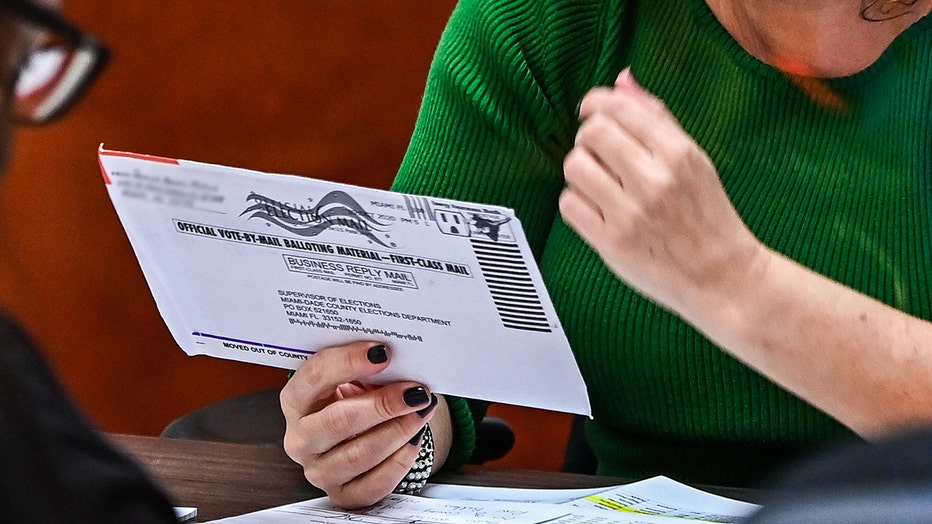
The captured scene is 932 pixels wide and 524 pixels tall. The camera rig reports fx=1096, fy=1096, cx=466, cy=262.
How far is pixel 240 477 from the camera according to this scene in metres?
0.94

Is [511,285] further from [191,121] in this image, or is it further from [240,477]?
[191,121]

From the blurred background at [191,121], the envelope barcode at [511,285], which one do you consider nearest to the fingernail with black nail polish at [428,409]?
the envelope barcode at [511,285]

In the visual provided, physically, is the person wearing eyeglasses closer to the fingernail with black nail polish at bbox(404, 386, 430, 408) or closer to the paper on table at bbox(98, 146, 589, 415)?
the paper on table at bbox(98, 146, 589, 415)

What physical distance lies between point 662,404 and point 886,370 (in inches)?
10.9

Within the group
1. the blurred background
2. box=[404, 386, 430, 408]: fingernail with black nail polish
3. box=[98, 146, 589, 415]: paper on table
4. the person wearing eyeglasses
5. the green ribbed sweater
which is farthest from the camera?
the blurred background

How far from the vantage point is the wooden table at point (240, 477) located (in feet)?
2.93

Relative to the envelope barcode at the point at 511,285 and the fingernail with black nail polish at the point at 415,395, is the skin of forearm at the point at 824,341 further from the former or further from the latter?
the fingernail with black nail polish at the point at 415,395

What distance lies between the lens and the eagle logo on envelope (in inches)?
30.1

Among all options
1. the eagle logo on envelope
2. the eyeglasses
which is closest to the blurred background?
the eagle logo on envelope

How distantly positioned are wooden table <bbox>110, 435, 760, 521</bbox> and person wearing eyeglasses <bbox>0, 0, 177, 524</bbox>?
0.45 m

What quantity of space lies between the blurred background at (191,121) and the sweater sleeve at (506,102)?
0.97 metres

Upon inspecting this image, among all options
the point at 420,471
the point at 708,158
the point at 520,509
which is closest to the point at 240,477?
the point at 420,471

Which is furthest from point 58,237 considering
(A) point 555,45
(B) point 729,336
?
(B) point 729,336

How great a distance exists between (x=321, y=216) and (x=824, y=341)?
1.23ft
